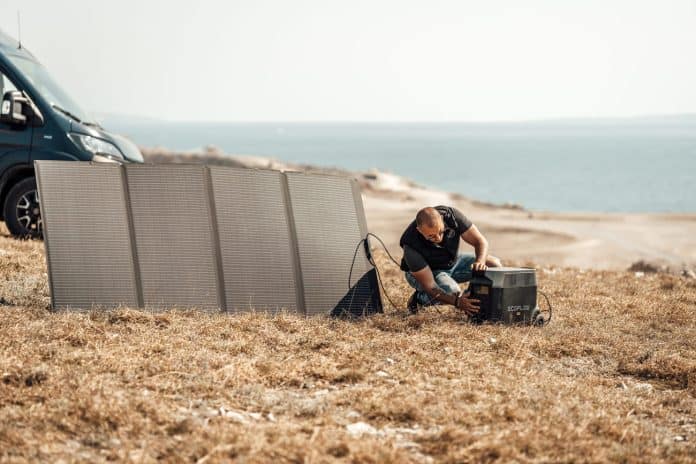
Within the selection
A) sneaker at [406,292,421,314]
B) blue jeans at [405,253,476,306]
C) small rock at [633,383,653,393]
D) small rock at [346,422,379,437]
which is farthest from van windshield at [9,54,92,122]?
small rock at [633,383,653,393]

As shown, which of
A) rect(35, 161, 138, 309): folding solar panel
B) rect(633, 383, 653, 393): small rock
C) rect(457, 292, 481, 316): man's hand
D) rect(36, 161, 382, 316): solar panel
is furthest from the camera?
rect(457, 292, 481, 316): man's hand

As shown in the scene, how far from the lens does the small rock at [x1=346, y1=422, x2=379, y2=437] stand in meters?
5.49

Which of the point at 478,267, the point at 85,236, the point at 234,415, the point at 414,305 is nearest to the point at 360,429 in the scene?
the point at 234,415

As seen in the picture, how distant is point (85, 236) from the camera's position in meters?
8.55

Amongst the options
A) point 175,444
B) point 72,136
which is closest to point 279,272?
point 175,444

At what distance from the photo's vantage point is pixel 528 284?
29.7ft

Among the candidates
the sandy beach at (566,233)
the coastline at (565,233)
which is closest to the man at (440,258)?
the coastline at (565,233)

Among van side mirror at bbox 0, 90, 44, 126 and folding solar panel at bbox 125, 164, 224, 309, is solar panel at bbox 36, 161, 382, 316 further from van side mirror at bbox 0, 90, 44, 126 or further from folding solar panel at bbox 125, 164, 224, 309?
van side mirror at bbox 0, 90, 44, 126

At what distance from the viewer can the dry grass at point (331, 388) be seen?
5164 millimetres

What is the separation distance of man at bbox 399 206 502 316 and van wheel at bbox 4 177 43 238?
6345mm

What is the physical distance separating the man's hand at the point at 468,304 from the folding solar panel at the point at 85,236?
3.32 metres

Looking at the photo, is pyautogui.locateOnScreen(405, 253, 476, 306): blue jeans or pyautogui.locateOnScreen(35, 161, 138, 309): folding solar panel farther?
pyautogui.locateOnScreen(405, 253, 476, 306): blue jeans

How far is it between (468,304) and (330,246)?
1.63m

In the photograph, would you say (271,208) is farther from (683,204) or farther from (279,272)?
(683,204)
